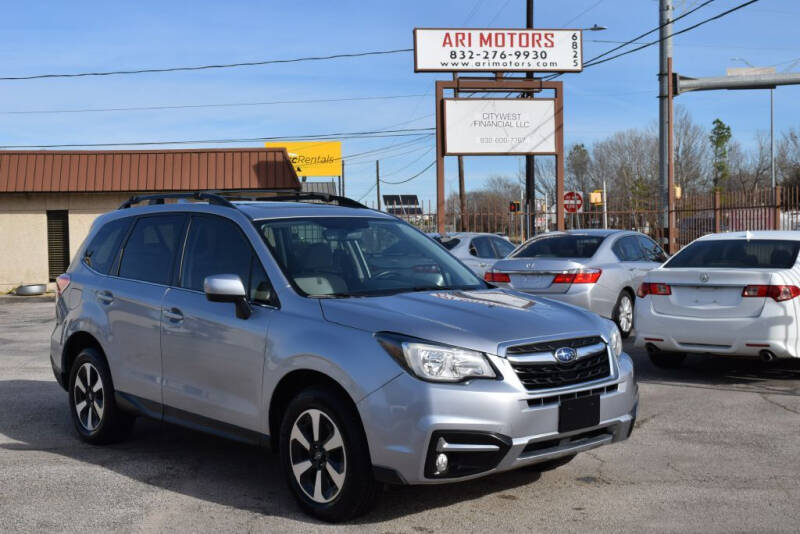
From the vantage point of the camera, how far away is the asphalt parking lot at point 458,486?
495 cm

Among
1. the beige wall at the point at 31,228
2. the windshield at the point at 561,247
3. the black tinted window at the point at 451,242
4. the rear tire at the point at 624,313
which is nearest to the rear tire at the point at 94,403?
the windshield at the point at 561,247

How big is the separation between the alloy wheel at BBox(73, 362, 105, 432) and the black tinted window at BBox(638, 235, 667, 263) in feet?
29.3

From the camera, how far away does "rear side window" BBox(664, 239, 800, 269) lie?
9.28m

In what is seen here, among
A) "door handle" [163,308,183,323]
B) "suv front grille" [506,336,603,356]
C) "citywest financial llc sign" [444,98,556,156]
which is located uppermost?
"citywest financial llc sign" [444,98,556,156]

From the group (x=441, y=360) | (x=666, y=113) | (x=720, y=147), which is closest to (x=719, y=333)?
(x=441, y=360)

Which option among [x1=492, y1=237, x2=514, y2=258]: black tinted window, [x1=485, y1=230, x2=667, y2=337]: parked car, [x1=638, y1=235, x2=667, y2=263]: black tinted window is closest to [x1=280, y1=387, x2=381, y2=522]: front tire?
[x1=485, y1=230, x2=667, y2=337]: parked car

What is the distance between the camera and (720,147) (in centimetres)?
7475

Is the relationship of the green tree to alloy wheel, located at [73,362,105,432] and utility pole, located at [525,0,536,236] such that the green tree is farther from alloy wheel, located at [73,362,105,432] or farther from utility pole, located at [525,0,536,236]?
alloy wheel, located at [73,362,105,432]

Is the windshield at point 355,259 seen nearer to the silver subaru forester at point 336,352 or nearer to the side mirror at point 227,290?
the silver subaru forester at point 336,352

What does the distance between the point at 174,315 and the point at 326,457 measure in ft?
5.44

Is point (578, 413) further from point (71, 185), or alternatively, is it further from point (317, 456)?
point (71, 185)

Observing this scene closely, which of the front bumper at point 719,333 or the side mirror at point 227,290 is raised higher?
the side mirror at point 227,290

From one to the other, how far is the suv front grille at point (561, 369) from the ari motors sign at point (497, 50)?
22.3 meters

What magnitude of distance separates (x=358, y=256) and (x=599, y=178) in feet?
236
